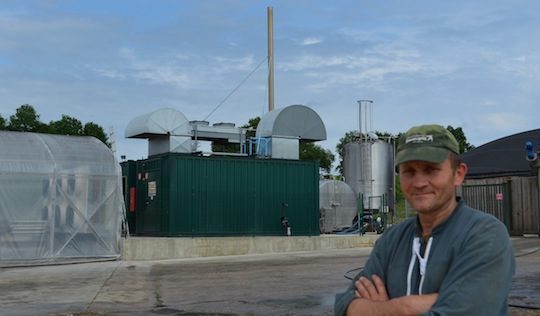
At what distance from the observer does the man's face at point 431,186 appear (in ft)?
8.34

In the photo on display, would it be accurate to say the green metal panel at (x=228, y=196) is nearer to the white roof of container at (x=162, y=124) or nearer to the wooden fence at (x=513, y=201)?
the white roof of container at (x=162, y=124)

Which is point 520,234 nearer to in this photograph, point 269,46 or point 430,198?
point 269,46

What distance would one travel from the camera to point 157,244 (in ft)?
63.0

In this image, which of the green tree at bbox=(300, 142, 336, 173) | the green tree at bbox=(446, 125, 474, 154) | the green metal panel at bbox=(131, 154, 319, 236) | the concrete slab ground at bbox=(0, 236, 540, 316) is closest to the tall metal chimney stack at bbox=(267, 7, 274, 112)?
the green metal panel at bbox=(131, 154, 319, 236)

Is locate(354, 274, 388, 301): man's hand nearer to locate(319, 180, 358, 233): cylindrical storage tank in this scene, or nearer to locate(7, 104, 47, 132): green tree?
locate(319, 180, 358, 233): cylindrical storage tank

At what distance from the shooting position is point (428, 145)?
8.27 feet

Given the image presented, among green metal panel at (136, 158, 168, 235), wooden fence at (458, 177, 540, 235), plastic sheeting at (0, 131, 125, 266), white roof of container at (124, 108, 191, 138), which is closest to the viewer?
plastic sheeting at (0, 131, 125, 266)

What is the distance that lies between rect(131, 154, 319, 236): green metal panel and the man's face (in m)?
18.1

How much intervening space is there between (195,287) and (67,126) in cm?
4228

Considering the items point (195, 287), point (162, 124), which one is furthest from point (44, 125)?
point (195, 287)

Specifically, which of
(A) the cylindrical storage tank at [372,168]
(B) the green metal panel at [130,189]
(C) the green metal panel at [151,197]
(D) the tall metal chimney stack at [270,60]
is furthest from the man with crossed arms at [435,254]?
(A) the cylindrical storage tank at [372,168]

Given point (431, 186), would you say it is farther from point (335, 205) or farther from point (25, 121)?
point (25, 121)

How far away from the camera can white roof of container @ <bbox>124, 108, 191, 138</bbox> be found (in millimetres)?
21219

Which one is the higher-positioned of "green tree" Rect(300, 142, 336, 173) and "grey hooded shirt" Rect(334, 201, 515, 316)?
"green tree" Rect(300, 142, 336, 173)
